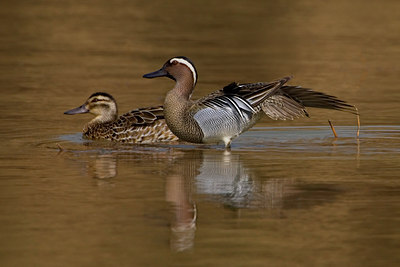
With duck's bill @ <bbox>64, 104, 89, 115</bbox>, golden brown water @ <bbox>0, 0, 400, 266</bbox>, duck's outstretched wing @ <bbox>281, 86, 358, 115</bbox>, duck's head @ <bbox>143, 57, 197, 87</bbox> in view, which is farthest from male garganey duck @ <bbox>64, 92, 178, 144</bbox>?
duck's outstretched wing @ <bbox>281, 86, 358, 115</bbox>

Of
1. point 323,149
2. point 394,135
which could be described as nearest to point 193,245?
point 323,149

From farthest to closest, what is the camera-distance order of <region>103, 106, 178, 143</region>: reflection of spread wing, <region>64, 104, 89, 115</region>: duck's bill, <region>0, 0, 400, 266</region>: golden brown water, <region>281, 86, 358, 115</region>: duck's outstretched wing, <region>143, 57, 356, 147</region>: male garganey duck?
<region>64, 104, 89, 115</region>: duck's bill → <region>103, 106, 178, 143</region>: reflection of spread wing → <region>281, 86, 358, 115</region>: duck's outstretched wing → <region>143, 57, 356, 147</region>: male garganey duck → <region>0, 0, 400, 266</region>: golden brown water

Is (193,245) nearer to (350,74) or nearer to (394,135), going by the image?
(394,135)

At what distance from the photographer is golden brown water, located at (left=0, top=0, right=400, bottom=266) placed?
778cm

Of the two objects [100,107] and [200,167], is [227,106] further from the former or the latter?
[100,107]

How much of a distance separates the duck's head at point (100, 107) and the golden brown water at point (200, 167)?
1.10 ft

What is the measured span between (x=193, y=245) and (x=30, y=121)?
7206mm

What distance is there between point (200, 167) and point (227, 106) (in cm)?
171

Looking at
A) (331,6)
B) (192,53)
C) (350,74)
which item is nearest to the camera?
(350,74)

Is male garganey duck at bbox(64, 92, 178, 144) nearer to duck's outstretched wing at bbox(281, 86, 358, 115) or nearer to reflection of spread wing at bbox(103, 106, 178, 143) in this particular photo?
reflection of spread wing at bbox(103, 106, 178, 143)

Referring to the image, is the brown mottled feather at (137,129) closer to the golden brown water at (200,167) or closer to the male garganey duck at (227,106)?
the golden brown water at (200,167)

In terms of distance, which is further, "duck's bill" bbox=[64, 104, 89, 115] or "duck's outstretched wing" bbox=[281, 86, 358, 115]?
"duck's bill" bbox=[64, 104, 89, 115]

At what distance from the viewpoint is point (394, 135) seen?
44.1 feet

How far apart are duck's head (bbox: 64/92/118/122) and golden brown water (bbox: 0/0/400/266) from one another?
1.10 feet
